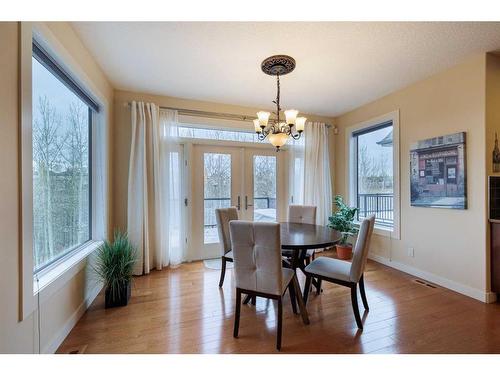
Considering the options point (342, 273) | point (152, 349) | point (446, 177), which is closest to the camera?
point (152, 349)

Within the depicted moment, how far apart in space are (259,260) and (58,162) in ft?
6.22

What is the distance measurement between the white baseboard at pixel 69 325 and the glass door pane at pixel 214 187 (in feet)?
5.63

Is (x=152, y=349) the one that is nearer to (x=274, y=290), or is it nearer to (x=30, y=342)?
(x=30, y=342)

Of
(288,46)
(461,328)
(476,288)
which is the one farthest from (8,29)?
(476,288)

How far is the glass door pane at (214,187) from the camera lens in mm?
3936

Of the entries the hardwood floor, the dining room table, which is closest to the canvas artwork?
the hardwood floor

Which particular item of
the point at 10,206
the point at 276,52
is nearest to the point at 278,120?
the point at 276,52

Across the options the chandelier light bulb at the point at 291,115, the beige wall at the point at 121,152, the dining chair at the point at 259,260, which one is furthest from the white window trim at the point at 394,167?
Result: the beige wall at the point at 121,152

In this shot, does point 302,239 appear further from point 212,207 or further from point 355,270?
point 212,207

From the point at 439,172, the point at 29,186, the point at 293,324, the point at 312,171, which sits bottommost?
the point at 293,324

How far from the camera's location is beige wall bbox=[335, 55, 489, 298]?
253 centimetres

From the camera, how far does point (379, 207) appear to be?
13.1ft

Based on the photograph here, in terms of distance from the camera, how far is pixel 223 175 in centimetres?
402

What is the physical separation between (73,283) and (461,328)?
3293 mm
